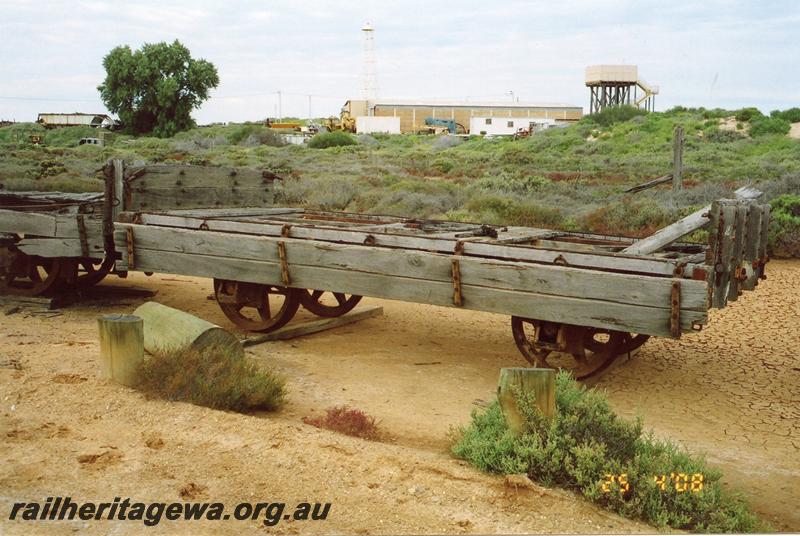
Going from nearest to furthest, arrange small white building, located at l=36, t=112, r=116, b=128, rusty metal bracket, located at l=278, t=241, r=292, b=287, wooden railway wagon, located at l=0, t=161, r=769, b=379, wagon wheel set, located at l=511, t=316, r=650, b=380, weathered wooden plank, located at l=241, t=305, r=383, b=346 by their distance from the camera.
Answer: wooden railway wagon, located at l=0, t=161, r=769, b=379, wagon wheel set, located at l=511, t=316, r=650, b=380, rusty metal bracket, located at l=278, t=241, r=292, b=287, weathered wooden plank, located at l=241, t=305, r=383, b=346, small white building, located at l=36, t=112, r=116, b=128

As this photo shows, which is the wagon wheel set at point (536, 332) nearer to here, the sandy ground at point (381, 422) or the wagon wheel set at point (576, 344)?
the wagon wheel set at point (576, 344)

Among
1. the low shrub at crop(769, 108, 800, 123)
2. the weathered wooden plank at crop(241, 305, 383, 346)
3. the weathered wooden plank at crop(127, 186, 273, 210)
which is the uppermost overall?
the low shrub at crop(769, 108, 800, 123)

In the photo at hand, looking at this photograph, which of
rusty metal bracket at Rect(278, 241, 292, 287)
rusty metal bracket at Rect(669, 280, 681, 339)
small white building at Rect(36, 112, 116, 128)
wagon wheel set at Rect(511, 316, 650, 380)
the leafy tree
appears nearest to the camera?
rusty metal bracket at Rect(669, 280, 681, 339)

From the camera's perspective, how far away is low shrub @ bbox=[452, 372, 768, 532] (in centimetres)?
389

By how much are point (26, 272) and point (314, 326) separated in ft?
11.3

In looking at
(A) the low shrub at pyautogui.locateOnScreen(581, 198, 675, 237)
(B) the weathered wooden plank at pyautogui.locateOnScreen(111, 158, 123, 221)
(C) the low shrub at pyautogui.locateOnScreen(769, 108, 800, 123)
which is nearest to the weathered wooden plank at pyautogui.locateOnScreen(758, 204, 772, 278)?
(B) the weathered wooden plank at pyautogui.locateOnScreen(111, 158, 123, 221)

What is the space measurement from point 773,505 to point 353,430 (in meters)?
2.43

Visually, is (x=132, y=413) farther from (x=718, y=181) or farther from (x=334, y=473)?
(x=718, y=181)

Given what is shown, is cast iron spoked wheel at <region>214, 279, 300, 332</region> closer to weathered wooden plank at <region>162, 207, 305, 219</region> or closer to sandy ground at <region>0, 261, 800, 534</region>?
sandy ground at <region>0, 261, 800, 534</region>

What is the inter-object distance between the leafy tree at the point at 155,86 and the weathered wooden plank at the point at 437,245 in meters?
40.1

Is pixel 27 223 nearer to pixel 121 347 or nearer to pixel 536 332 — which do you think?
pixel 121 347

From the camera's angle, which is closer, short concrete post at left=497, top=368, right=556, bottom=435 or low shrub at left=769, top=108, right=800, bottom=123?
short concrete post at left=497, top=368, right=556, bottom=435

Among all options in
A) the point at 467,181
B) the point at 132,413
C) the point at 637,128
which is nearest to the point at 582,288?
the point at 132,413

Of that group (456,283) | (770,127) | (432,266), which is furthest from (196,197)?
(770,127)
